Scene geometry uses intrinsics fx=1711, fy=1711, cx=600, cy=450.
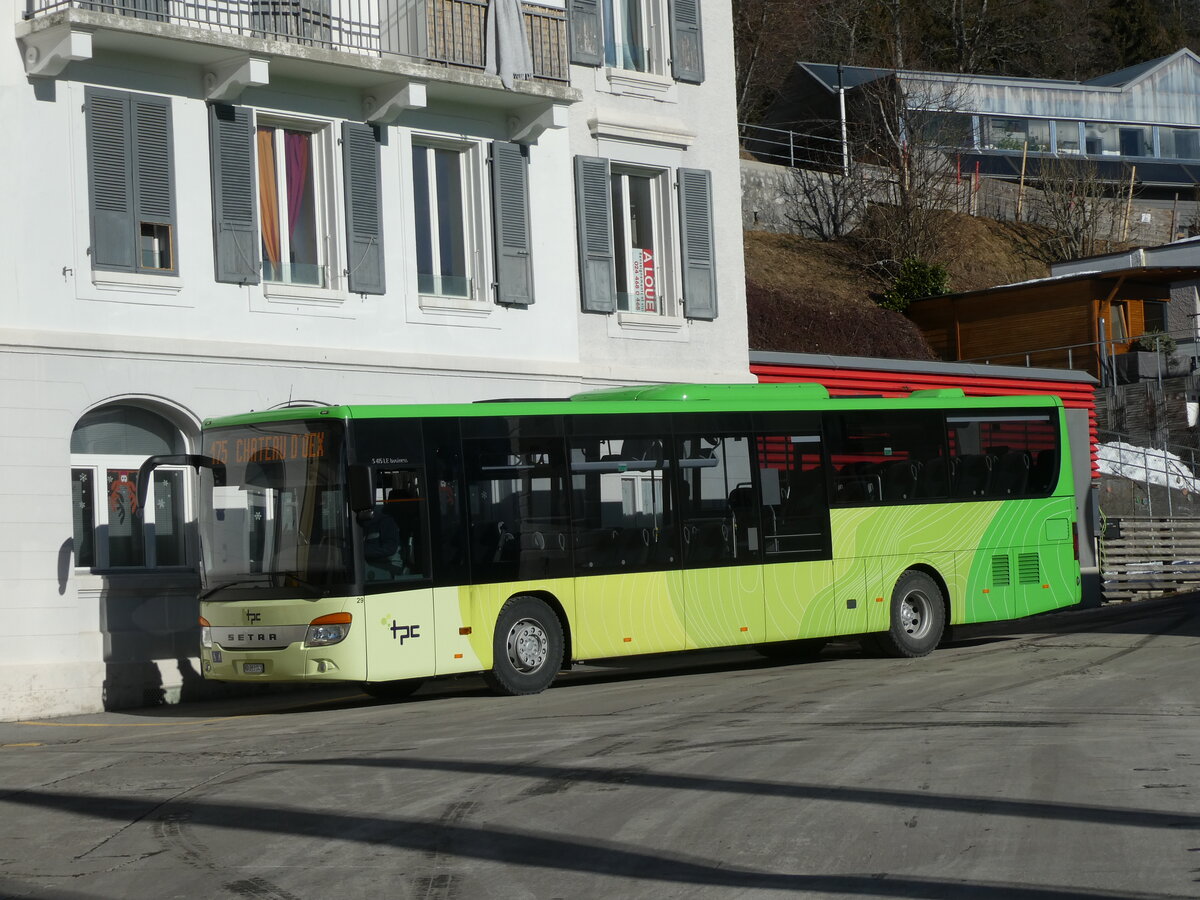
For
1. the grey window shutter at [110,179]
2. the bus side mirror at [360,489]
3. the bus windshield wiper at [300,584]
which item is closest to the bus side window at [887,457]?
the bus side mirror at [360,489]

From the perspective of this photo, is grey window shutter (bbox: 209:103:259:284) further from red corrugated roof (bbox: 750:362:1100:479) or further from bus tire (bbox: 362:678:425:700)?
red corrugated roof (bbox: 750:362:1100:479)

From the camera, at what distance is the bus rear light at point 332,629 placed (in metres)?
15.0

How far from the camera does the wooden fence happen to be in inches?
1188

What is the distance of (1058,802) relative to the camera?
29.8 feet

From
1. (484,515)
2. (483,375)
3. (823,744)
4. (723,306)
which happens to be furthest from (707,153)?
(823,744)

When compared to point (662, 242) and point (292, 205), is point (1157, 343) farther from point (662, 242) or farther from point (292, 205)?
point (292, 205)

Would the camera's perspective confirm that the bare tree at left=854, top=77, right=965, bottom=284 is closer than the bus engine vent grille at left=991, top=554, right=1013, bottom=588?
No

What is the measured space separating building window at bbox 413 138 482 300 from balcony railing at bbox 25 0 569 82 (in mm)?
1202

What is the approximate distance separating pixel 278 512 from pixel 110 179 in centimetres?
503

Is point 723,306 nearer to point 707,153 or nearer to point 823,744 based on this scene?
A: point 707,153

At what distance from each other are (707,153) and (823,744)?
14.8 metres

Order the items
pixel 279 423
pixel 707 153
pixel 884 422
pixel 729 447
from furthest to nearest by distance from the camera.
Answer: pixel 707 153 → pixel 884 422 → pixel 729 447 → pixel 279 423

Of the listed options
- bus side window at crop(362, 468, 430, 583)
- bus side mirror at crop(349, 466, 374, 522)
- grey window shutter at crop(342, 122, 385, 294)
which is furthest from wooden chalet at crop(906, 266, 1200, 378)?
bus side mirror at crop(349, 466, 374, 522)

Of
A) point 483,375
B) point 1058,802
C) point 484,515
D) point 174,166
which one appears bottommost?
point 1058,802
